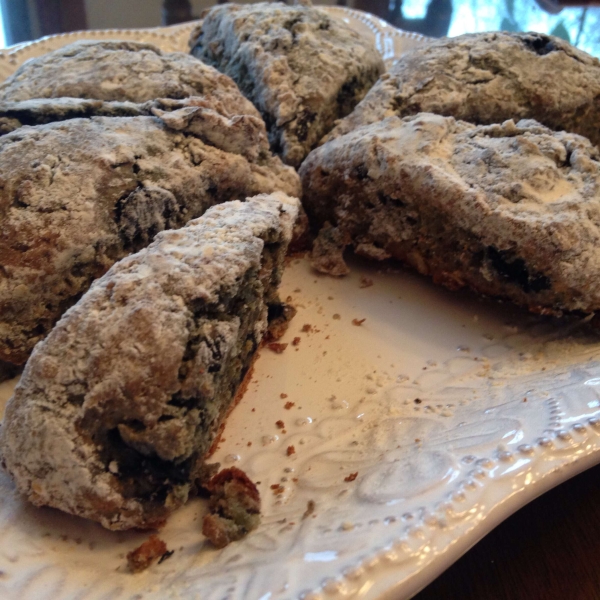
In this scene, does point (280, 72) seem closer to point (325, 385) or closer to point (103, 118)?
point (103, 118)

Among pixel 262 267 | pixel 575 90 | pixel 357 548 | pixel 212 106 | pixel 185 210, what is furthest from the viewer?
pixel 575 90

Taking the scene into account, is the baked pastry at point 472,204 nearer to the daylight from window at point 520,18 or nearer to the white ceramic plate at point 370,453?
the white ceramic plate at point 370,453

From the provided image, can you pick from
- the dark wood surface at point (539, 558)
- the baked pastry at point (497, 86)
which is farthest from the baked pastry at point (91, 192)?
the dark wood surface at point (539, 558)

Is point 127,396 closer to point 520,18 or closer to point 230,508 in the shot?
point 230,508

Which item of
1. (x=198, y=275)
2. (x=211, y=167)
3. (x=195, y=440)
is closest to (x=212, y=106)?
(x=211, y=167)

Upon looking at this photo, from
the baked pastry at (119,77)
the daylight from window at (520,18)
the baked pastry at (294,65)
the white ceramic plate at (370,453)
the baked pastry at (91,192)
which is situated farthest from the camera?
the daylight from window at (520,18)

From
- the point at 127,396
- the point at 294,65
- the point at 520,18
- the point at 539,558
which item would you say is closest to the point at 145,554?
the point at 127,396
